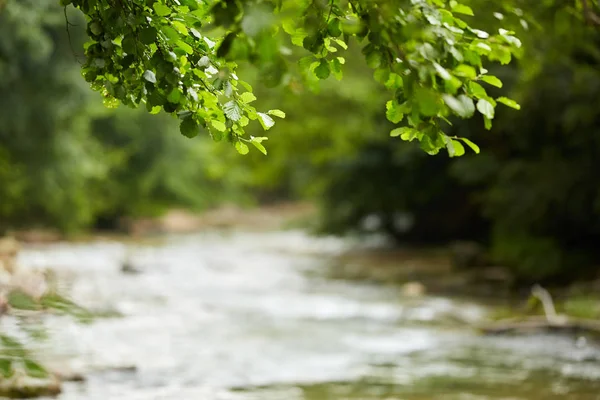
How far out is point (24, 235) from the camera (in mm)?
23219

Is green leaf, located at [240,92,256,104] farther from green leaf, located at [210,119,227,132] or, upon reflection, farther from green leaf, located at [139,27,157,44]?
green leaf, located at [139,27,157,44]

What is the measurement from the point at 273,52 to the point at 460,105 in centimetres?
63

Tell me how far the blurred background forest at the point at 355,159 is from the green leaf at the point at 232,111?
497cm

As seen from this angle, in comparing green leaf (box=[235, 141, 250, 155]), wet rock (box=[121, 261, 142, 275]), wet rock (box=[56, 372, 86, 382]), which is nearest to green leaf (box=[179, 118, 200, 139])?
green leaf (box=[235, 141, 250, 155])

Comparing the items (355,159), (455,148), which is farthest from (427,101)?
(355,159)

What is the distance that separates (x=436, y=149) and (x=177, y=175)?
106 feet

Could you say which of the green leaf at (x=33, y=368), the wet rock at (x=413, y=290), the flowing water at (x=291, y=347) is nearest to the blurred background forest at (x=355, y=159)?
the wet rock at (x=413, y=290)

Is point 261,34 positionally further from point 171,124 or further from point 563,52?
point 171,124

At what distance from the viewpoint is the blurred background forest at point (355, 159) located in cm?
1397

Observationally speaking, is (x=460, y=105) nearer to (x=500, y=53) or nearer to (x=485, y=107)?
(x=485, y=107)

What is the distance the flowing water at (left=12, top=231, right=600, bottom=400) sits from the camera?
7.62 meters

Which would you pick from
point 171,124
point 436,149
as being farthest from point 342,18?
point 171,124

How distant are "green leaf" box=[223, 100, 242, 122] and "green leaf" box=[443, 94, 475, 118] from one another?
102 cm

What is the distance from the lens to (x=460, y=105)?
2.30 meters
